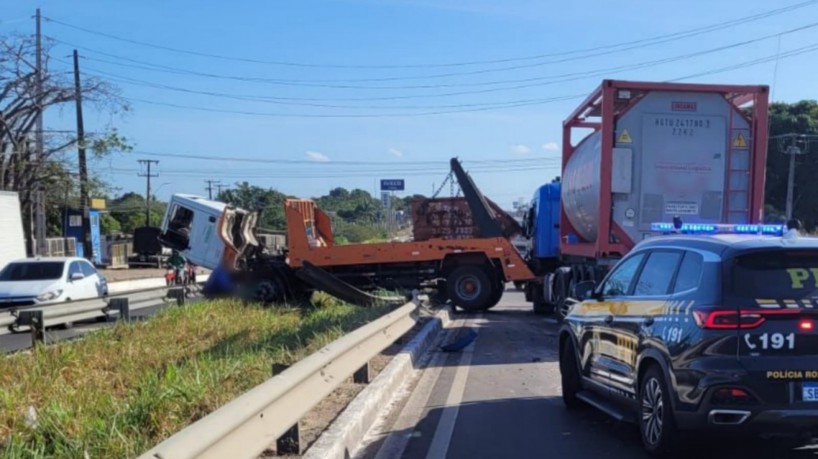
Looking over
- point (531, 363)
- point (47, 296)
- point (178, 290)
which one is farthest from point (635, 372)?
point (47, 296)

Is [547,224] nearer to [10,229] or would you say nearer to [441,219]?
[441,219]

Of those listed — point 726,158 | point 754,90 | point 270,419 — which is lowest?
point 270,419

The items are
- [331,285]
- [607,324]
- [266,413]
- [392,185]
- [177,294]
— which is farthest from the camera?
[392,185]

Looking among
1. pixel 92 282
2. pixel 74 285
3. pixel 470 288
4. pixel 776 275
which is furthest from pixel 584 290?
pixel 92 282

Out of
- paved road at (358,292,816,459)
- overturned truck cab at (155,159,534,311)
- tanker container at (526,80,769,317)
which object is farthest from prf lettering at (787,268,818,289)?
overturned truck cab at (155,159,534,311)

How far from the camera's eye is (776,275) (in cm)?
539

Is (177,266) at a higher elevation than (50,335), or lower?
lower

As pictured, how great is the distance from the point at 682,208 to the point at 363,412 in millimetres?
7893

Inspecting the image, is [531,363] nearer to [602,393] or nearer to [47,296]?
[602,393]

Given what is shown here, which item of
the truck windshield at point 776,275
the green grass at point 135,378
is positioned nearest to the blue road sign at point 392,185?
the green grass at point 135,378

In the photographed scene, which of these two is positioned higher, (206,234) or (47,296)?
(206,234)

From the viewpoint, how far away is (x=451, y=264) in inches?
754

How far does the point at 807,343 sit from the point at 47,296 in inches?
619

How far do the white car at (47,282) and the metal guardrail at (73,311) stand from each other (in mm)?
2101
